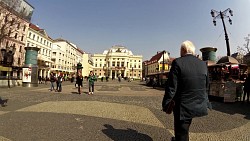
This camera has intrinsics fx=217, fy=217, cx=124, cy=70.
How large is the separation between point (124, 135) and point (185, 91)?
7.96 feet

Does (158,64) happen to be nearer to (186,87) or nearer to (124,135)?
(124,135)

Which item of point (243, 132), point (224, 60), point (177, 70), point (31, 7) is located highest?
point (31, 7)

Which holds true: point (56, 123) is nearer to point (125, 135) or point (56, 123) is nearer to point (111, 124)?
point (111, 124)

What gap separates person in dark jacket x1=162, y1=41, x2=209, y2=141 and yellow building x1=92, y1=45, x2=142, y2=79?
422ft

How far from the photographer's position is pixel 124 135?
5328 millimetres

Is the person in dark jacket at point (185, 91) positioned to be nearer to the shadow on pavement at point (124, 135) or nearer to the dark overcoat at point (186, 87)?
the dark overcoat at point (186, 87)

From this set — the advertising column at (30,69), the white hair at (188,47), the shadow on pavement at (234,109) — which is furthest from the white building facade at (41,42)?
the white hair at (188,47)

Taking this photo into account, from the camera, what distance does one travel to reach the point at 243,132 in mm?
6008

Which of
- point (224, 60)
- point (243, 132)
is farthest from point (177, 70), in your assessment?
point (224, 60)

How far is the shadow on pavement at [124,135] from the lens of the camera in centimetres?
505

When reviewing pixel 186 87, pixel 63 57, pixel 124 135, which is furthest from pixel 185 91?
pixel 63 57

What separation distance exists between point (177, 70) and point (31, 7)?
6199 cm

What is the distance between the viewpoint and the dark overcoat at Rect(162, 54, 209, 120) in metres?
3.46

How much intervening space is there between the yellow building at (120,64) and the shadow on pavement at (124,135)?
415ft
